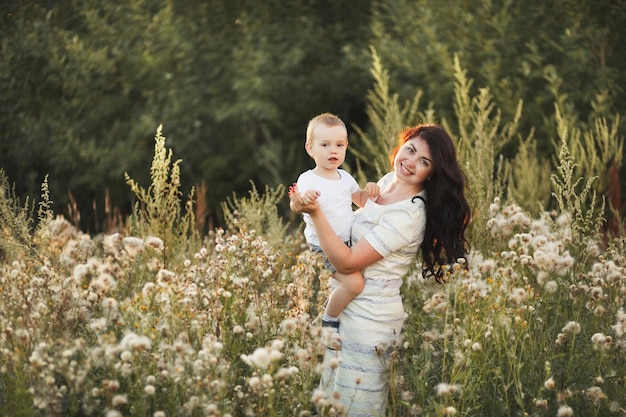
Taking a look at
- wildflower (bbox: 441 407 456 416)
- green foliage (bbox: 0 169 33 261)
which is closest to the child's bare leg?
wildflower (bbox: 441 407 456 416)

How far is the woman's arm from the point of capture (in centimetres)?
320

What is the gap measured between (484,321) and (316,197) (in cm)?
101

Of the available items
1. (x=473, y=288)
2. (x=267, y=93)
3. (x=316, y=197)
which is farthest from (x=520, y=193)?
(x=267, y=93)

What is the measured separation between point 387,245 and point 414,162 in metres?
0.41

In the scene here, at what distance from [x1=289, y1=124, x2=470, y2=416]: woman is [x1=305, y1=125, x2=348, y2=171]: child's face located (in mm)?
253

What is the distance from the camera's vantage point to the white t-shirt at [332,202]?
11.4 feet

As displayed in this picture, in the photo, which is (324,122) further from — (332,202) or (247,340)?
(247,340)

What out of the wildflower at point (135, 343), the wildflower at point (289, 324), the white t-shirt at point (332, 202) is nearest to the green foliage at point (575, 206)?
the white t-shirt at point (332, 202)

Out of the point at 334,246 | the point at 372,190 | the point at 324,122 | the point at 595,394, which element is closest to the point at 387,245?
the point at 334,246

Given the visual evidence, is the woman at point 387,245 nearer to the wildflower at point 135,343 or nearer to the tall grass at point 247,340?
the tall grass at point 247,340

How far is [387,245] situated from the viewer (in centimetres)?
333

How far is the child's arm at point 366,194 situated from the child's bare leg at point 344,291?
374mm

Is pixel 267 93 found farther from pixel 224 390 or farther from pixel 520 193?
pixel 224 390

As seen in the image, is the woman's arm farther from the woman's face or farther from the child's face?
the woman's face
